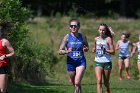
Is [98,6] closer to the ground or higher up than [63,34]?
higher up

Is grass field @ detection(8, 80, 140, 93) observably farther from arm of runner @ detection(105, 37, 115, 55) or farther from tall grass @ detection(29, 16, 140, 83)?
tall grass @ detection(29, 16, 140, 83)

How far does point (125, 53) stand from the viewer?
23672mm

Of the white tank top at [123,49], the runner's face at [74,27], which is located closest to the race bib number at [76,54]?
the runner's face at [74,27]

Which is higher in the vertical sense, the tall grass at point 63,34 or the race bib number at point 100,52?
the race bib number at point 100,52

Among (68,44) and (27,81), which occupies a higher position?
(68,44)

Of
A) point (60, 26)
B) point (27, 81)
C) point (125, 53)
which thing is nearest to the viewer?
point (27, 81)

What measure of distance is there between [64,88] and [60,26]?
22175mm

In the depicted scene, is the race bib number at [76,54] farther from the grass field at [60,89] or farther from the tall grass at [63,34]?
the tall grass at [63,34]

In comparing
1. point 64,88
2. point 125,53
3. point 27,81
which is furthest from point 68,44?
point 125,53

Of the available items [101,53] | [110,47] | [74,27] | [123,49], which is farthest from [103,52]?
[123,49]

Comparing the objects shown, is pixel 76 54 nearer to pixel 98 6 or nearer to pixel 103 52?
pixel 103 52

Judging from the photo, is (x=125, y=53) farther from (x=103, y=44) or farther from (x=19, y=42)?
(x=103, y=44)

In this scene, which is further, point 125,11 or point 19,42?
point 125,11

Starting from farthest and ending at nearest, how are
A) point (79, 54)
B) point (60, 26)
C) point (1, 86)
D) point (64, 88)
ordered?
1. point (60, 26)
2. point (64, 88)
3. point (79, 54)
4. point (1, 86)
